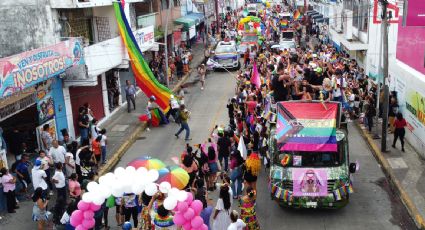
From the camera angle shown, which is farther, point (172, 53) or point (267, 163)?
point (172, 53)

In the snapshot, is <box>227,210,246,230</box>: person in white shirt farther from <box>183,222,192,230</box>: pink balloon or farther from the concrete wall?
the concrete wall

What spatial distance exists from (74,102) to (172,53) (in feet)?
61.7

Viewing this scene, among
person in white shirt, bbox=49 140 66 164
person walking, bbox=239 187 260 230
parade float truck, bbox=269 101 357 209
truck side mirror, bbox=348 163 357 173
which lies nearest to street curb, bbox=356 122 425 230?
parade float truck, bbox=269 101 357 209

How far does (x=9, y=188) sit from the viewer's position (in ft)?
43.0

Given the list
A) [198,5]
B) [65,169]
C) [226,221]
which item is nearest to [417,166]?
[226,221]

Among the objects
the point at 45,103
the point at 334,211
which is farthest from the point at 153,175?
the point at 45,103

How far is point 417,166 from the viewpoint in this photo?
16.0 m

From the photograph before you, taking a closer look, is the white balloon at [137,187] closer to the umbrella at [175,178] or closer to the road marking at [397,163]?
the umbrella at [175,178]

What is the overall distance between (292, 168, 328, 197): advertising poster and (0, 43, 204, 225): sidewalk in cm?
655

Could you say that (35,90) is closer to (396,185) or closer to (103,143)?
(103,143)

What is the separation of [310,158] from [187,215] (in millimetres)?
4860

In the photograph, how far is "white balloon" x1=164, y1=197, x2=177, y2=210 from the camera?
8.94 meters

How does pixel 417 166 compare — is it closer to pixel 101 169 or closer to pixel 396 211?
pixel 396 211

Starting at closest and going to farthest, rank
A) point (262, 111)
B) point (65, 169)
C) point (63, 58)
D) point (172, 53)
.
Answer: point (65, 169), point (63, 58), point (262, 111), point (172, 53)
